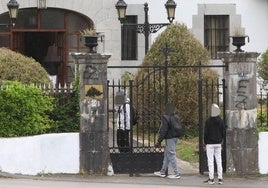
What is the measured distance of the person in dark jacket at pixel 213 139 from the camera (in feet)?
56.5

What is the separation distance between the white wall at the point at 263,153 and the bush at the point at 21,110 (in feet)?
15.4

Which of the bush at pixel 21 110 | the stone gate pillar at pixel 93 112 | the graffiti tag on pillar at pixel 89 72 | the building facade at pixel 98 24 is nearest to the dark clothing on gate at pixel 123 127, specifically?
the stone gate pillar at pixel 93 112

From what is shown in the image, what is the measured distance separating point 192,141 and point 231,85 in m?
4.40

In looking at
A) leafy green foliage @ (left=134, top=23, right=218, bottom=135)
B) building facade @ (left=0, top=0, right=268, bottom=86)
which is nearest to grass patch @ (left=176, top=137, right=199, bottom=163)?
leafy green foliage @ (left=134, top=23, right=218, bottom=135)

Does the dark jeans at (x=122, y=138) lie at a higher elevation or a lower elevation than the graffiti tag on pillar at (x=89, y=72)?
lower

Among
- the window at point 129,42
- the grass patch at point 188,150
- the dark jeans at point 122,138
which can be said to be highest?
the window at point 129,42

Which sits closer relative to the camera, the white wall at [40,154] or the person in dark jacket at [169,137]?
the white wall at [40,154]

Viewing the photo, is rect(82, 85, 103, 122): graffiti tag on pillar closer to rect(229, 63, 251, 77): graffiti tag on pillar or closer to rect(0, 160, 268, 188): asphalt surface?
rect(0, 160, 268, 188): asphalt surface

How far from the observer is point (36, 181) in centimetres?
1662

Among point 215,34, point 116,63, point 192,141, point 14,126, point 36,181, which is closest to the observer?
point 36,181

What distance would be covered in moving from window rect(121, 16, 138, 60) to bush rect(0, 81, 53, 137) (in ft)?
41.3

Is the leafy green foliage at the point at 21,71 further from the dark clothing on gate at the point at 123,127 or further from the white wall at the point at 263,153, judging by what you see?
the white wall at the point at 263,153

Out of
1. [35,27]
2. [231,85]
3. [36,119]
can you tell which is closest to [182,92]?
[231,85]

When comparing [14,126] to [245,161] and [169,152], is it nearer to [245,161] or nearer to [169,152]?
[169,152]
